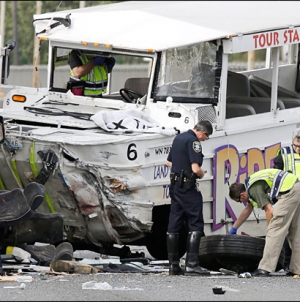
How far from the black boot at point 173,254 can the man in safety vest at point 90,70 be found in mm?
2546

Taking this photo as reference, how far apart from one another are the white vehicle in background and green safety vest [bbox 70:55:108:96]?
0.53 feet

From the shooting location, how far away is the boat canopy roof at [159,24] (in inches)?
479

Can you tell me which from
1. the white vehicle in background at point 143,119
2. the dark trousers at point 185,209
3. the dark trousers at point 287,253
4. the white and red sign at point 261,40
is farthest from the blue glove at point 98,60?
the dark trousers at point 287,253

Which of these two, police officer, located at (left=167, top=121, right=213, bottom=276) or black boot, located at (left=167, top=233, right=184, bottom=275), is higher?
police officer, located at (left=167, top=121, right=213, bottom=276)

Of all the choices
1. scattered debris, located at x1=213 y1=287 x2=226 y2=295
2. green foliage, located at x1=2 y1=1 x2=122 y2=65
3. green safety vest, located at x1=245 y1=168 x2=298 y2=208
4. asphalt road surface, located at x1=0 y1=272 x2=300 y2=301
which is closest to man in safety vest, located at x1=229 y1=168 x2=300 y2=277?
green safety vest, located at x1=245 y1=168 x2=298 y2=208

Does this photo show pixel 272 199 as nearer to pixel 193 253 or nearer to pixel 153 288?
pixel 193 253

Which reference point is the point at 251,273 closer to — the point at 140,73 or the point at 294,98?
the point at 294,98

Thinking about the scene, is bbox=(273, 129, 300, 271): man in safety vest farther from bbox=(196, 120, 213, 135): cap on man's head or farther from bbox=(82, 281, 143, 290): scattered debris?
bbox=(82, 281, 143, 290): scattered debris

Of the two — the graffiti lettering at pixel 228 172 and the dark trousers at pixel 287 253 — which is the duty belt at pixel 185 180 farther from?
the dark trousers at pixel 287 253

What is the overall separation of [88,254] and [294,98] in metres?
3.33

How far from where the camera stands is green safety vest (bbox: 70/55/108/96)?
43.2 ft

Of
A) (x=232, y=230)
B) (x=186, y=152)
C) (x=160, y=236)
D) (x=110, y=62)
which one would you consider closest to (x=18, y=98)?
(x=110, y=62)

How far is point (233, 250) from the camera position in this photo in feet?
36.9

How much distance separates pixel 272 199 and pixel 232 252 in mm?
690
